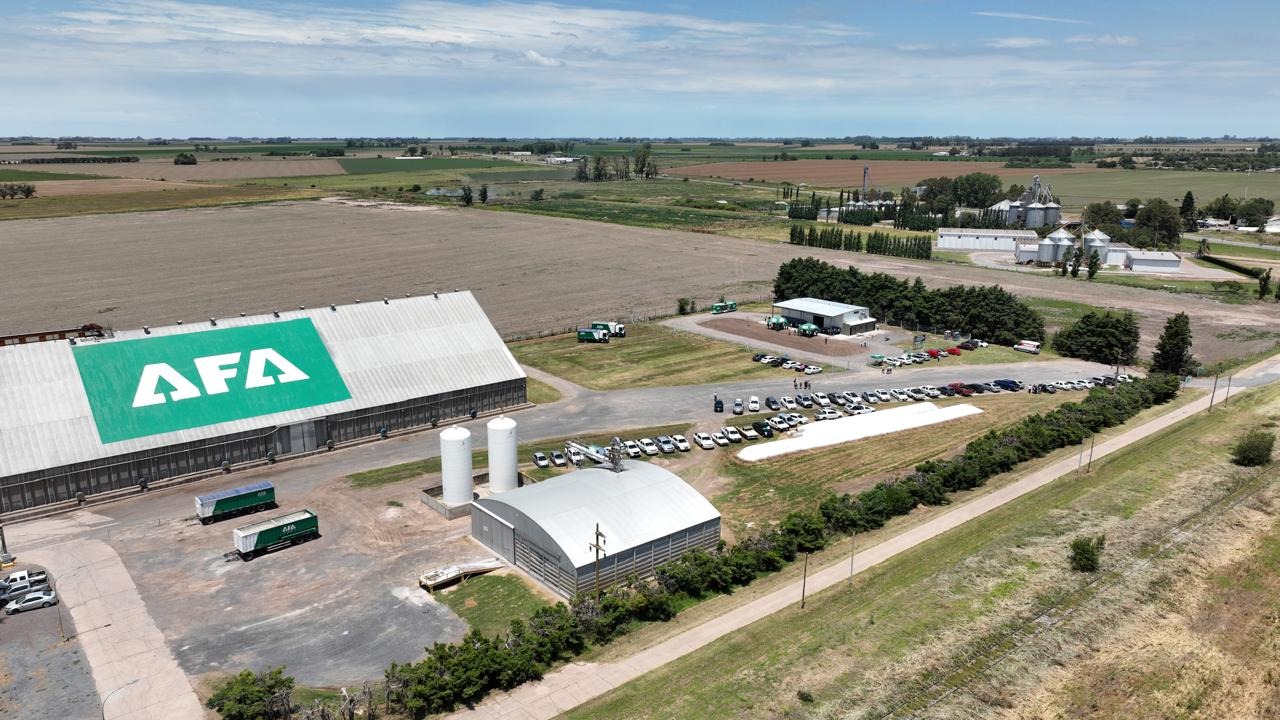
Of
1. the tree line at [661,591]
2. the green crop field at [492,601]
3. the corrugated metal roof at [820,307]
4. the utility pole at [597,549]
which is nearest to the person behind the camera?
the tree line at [661,591]

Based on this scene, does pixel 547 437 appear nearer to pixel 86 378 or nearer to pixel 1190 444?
pixel 86 378

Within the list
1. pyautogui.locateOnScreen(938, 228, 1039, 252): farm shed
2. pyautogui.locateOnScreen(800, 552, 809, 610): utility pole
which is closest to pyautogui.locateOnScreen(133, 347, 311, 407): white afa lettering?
pyautogui.locateOnScreen(800, 552, 809, 610): utility pole

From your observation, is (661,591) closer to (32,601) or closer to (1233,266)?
(32,601)

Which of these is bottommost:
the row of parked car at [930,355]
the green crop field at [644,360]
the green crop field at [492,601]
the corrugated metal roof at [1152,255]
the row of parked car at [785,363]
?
the green crop field at [492,601]

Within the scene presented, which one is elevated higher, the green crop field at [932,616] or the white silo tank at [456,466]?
the white silo tank at [456,466]

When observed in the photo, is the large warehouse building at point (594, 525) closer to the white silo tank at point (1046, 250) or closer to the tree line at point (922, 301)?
the tree line at point (922, 301)

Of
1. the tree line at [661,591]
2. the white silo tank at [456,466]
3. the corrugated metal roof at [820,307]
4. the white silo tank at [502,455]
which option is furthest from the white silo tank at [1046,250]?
the white silo tank at [456,466]

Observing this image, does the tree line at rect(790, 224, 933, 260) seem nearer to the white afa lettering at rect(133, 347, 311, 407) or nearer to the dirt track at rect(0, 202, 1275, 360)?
the dirt track at rect(0, 202, 1275, 360)
